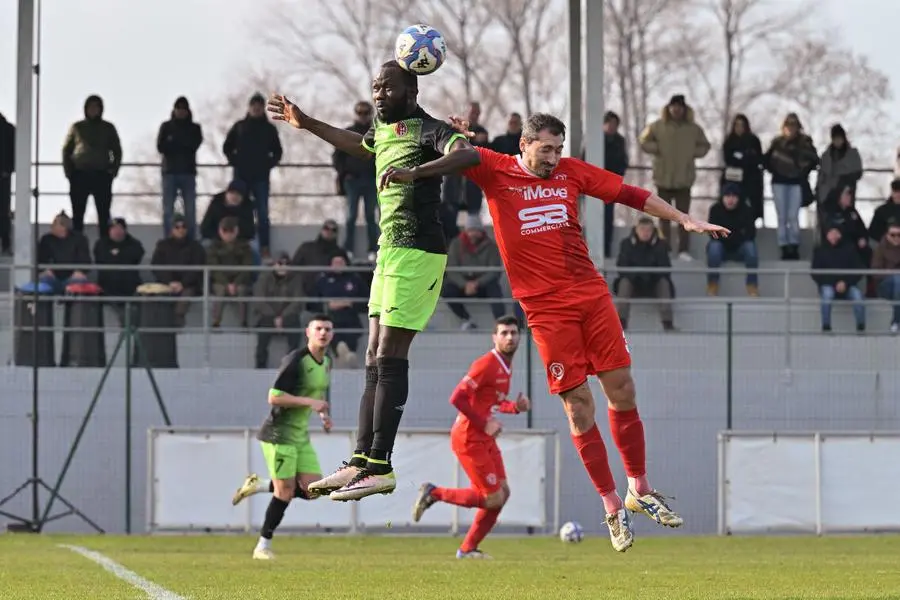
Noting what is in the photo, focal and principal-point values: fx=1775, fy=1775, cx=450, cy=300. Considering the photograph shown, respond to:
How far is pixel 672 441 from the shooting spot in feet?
67.0

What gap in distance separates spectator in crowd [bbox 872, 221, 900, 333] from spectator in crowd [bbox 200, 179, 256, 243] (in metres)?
7.81

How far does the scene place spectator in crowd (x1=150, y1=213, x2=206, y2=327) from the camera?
21.2m

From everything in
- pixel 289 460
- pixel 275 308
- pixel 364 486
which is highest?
pixel 275 308

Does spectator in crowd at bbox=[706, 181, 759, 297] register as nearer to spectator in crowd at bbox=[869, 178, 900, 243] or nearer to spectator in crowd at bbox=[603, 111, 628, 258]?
spectator in crowd at bbox=[603, 111, 628, 258]

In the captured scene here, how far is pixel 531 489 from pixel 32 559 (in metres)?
6.12

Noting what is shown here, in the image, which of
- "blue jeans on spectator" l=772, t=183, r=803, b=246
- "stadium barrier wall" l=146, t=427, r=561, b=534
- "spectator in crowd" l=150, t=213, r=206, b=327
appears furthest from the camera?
"blue jeans on spectator" l=772, t=183, r=803, b=246

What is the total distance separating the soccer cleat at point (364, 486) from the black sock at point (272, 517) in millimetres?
5874

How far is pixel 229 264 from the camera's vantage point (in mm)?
21438

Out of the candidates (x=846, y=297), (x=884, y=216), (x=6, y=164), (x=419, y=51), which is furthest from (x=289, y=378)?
(x=884, y=216)

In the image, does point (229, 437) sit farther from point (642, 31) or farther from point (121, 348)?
point (642, 31)

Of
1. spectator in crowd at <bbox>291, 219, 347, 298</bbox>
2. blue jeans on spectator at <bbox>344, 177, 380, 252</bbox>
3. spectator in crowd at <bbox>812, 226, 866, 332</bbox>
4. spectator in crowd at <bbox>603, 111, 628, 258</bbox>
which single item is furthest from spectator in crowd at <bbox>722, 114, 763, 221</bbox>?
spectator in crowd at <bbox>291, 219, 347, 298</bbox>

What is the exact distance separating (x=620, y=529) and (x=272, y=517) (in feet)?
19.7

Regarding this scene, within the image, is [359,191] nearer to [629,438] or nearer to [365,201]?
[365,201]

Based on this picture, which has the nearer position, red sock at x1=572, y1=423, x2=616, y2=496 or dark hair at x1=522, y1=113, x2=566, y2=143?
dark hair at x1=522, y1=113, x2=566, y2=143
